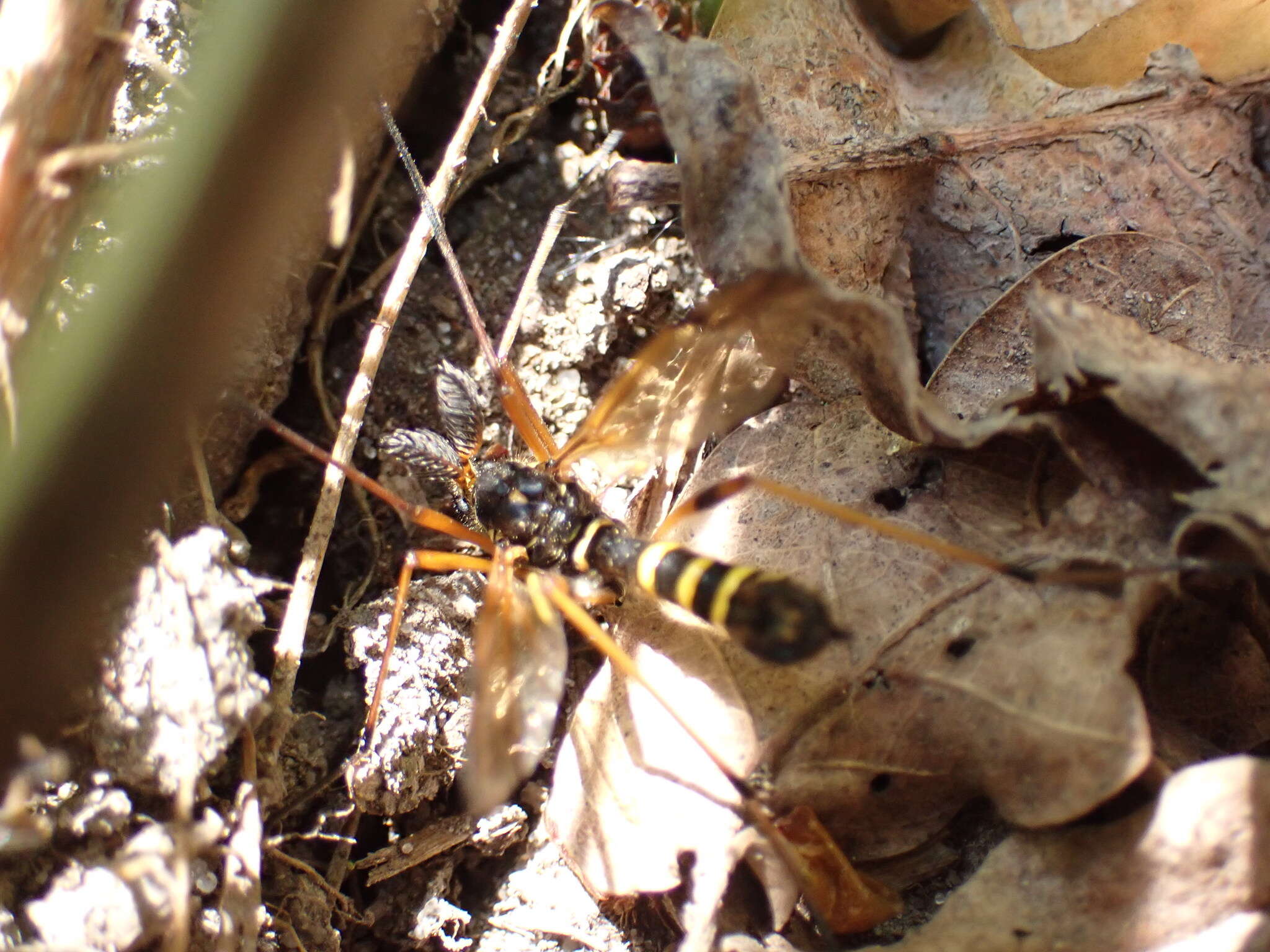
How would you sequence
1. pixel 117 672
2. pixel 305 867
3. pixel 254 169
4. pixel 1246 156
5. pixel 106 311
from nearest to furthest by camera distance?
pixel 254 169 < pixel 106 311 < pixel 117 672 < pixel 305 867 < pixel 1246 156

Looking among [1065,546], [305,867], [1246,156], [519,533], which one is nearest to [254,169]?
[519,533]

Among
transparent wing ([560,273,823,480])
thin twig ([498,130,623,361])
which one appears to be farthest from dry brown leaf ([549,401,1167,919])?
thin twig ([498,130,623,361])

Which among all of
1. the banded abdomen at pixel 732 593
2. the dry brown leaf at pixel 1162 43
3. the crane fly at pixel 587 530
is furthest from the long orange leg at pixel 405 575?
the dry brown leaf at pixel 1162 43

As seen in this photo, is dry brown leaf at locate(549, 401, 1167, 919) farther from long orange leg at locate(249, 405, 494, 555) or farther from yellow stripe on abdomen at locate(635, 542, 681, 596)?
long orange leg at locate(249, 405, 494, 555)

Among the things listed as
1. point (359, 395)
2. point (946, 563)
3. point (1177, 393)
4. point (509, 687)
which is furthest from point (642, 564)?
point (1177, 393)

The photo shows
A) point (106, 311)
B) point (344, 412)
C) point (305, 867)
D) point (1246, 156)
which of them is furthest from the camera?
point (344, 412)

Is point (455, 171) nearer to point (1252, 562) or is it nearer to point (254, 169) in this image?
point (254, 169)

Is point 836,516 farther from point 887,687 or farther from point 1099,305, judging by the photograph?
point 1099,305
